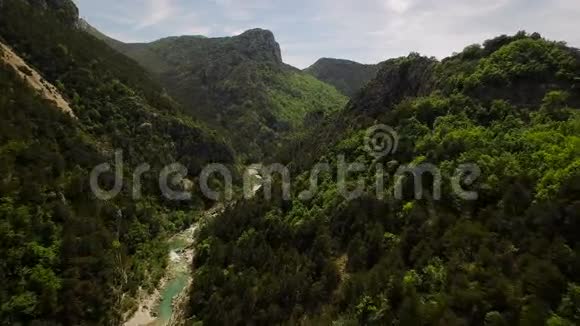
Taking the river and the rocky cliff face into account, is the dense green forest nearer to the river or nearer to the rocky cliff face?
the river

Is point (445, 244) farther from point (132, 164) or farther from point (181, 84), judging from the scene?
point (181, 84)

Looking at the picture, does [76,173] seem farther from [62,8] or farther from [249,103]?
[249,103]

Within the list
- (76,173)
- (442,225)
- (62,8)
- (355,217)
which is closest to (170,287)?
(76,173)

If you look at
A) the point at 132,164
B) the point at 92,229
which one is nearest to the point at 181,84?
the point at 132,164

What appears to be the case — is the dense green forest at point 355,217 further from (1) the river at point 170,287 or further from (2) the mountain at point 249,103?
(2) the mountain at point 249,103

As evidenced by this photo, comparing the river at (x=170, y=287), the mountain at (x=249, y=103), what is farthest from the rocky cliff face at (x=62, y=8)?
the river at (x=170, y=287)

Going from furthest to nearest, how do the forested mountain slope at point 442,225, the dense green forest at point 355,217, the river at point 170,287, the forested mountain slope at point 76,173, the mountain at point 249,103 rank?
A: the mountain at point 249,103 → the river at point 170,287 → the forested mountain slope at point 76,173 → the dense green forest at point 355,217 → the forested mountain slope at point 442,225
